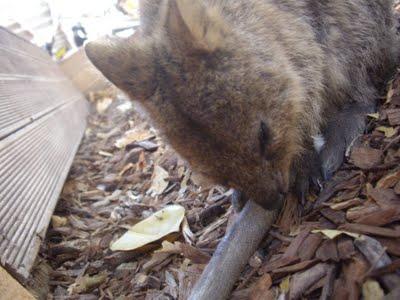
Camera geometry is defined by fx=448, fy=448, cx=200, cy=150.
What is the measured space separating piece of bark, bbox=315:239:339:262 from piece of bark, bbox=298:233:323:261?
1.5 inches

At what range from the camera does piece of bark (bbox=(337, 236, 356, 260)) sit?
2.13 metres

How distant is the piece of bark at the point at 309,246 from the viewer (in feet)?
7.71

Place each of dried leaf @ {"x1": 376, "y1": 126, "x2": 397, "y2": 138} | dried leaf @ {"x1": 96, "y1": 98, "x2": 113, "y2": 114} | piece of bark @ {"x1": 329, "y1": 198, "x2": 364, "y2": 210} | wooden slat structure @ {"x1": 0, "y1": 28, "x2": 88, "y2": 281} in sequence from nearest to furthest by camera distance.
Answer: piece of bark @ {"x1": 329, "y1": 198, "x2": 364, "y2": 210} → dried leaf @ {"x1": 376, "y1": 126, "x2": 397, "y2": 138} → wooden slat structure @ {"x1": 0, "y1": 28, "x2": 88, "y2": 281} → dried leaf @ {"x1": 96, "y1": 98, "x2": 113, "y2": 114}

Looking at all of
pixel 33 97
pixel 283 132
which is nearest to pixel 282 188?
pixel 283 132

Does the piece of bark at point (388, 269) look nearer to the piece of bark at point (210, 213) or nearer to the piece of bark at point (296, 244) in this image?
the piece of bark at point (296, 244)

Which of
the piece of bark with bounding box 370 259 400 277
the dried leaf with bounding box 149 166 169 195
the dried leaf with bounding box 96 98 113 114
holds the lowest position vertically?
the dried leaf with bounding box 96 98 113 114

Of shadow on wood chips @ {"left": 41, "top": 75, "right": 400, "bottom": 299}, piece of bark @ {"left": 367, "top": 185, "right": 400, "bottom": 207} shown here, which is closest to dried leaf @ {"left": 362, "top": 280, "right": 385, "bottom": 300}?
shadow on wood chips @ {"left": 41, "top": 75, "right": 400, "bottom": 299}

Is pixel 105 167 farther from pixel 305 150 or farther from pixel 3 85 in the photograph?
pixel 305 150

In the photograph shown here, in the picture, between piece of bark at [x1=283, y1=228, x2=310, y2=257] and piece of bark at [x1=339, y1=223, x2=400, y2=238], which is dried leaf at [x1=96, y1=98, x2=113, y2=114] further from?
piece of bark at [x1=339, y1=223, x2=400, y2=238]

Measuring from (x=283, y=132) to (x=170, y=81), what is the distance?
0.78 meters

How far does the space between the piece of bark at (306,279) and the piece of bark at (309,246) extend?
0.29ft

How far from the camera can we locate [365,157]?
283cm

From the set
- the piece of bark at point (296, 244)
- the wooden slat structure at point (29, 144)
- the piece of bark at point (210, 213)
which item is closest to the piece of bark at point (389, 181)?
the piece of bark at point (296, 244)

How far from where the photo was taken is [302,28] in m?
3.32
